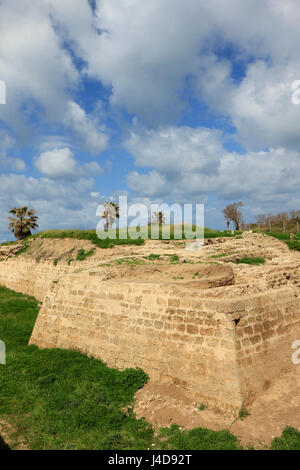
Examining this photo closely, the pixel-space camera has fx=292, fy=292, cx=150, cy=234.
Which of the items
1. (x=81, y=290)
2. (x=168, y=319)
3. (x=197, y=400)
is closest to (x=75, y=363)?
(x=81, y=290)

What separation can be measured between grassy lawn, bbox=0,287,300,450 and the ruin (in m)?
0.65

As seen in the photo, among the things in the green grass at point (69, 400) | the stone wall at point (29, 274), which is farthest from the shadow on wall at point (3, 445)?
the stone wall at point (29, 274)

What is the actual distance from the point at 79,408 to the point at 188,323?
9.73 ft

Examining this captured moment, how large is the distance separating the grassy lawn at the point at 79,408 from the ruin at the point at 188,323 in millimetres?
654

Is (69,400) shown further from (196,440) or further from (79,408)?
(196,440)

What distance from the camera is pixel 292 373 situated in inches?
270

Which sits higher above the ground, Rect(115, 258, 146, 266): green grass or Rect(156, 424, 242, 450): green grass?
Rect(115, 258, 146, 266): green grass

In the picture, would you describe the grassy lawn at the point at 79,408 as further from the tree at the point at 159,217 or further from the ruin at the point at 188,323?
the tree at the point at 159,217

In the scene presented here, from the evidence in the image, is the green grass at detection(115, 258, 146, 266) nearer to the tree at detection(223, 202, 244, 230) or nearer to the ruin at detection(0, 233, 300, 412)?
Result: the ruin at detection(0, 233, 300, 412)

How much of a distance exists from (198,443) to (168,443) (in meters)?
0.54

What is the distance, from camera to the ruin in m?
6.16

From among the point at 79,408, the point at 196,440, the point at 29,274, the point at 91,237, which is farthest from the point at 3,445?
the point at 29,274

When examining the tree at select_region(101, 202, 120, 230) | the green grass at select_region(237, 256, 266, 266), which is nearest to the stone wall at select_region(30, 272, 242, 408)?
the green grass at select_region(237, 256, 266, 266)
